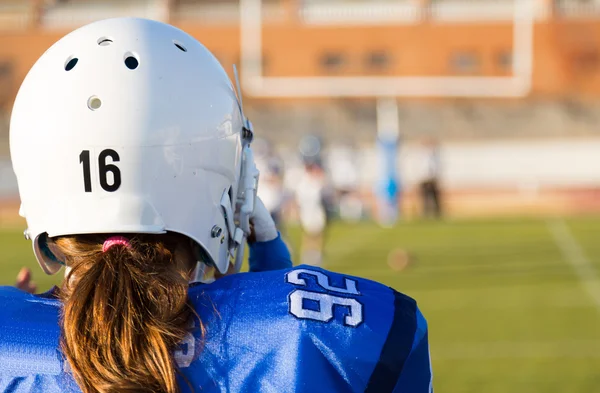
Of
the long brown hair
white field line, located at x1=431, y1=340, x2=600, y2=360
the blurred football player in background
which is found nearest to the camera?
the long brown hair

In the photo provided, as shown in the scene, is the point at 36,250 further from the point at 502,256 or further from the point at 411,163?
the point at 411,163

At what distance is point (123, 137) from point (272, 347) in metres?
0.45

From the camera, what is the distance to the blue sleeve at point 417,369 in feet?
4.85

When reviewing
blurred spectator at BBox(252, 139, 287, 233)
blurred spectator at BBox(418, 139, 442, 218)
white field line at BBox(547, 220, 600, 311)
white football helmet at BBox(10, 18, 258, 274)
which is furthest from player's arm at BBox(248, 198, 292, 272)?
blurred spectator at BBox(418, 139, 442, 218)

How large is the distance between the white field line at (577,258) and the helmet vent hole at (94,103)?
7.73m

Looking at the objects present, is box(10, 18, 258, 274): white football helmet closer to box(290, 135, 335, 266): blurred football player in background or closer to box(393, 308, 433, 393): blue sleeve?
box(393, 308, 433, 393): blue sleeve

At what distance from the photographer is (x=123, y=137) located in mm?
1638

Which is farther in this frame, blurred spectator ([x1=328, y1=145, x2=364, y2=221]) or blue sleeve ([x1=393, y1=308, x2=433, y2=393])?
blurred spectator ([x1=328, y1=145, x2=364, y2=221])

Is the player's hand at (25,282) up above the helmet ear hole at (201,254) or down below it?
below

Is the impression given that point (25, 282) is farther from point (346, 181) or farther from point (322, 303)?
point (346, 181)

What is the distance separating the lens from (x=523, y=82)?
3159 cm

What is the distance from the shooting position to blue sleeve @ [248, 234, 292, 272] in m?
2.05

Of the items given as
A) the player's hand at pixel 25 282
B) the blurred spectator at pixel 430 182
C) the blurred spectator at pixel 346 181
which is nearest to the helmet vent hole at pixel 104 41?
the player's hand at pixel 25 282

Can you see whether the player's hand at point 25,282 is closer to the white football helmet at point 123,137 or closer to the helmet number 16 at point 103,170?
the white football helmet at point 123,137
